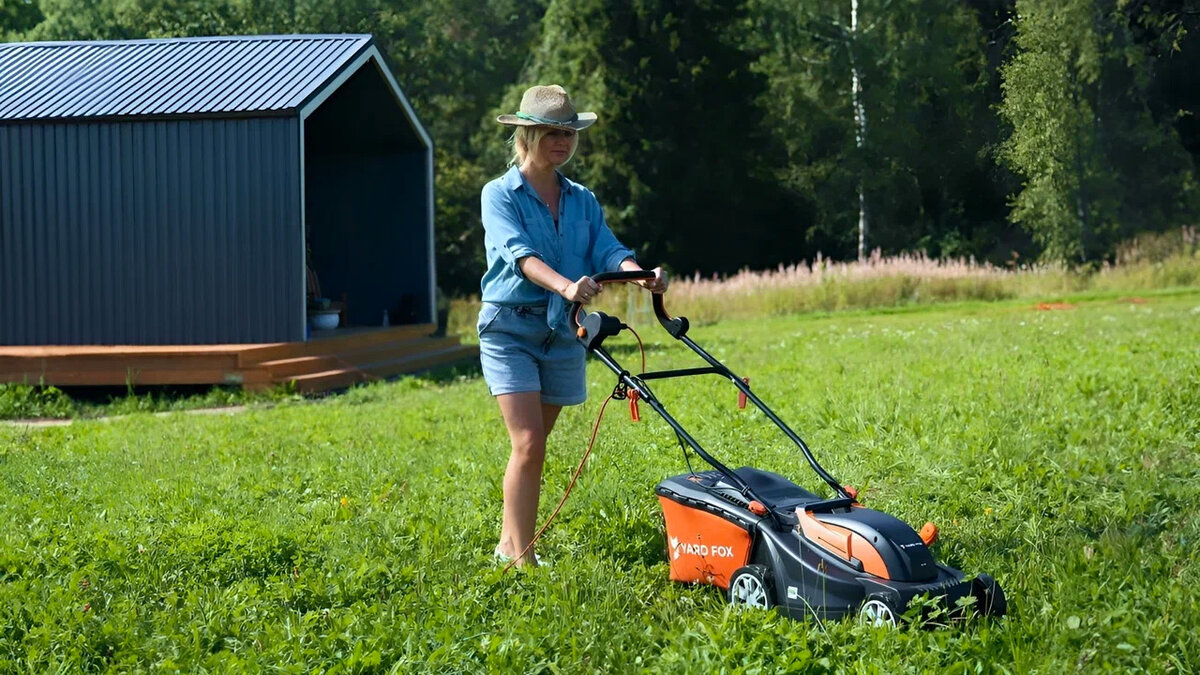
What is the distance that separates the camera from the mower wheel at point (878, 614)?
393 cm

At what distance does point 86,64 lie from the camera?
14.2 meters

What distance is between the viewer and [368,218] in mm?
16938

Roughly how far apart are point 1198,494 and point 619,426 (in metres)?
3.57

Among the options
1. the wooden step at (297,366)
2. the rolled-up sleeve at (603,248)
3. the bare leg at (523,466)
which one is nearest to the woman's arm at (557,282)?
the rolled-up sleeve at (603,248)

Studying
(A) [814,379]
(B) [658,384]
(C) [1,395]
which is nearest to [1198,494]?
(A) [814,379]

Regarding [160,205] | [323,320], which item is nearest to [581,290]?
[160,205]

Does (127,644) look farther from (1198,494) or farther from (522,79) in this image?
(522,79)

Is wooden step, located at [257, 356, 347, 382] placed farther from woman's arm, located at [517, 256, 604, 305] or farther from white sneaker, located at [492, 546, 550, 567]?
woman's arm, located at [517, 256, 604, 305]

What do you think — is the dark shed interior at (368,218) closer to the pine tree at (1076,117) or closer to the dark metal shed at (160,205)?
the dark metal shed at (160,205)

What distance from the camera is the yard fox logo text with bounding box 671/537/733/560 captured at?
4492 millimetres

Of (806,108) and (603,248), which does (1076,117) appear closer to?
(603,248)

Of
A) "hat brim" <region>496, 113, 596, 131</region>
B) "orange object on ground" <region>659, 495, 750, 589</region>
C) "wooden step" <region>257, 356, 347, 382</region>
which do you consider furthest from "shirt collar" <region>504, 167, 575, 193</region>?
"wooden step" <region>257, 356, 347, 382</region>

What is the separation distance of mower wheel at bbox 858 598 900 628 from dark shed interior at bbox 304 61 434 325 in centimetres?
1285

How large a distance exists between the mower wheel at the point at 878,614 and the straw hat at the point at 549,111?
1.97 meters
